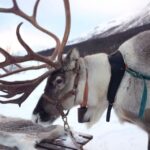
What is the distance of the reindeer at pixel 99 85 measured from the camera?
370cm

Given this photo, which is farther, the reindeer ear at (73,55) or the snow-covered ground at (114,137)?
the snow-covered ground at (114,137)

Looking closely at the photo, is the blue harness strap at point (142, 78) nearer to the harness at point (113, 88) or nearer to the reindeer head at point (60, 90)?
the harness at point (113, 88)

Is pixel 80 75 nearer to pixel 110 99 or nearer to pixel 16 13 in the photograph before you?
pixel 110 99

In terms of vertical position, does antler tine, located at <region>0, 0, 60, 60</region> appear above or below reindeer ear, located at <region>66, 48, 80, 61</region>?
above

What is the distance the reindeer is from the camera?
12.1ft

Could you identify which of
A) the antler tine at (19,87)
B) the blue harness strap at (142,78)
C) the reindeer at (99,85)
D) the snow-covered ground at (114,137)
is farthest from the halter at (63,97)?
the snow-covered ground at (114,137)

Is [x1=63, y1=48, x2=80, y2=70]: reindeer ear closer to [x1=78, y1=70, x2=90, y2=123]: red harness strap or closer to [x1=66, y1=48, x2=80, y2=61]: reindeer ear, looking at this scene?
[x1=66, y1=48, x2=80, y2=61]: reindeer ear

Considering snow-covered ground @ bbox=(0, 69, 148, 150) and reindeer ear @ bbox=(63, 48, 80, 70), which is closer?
reindeer ear @ bbox=(63, 48, 80, 70)

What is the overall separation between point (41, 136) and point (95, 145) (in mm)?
648

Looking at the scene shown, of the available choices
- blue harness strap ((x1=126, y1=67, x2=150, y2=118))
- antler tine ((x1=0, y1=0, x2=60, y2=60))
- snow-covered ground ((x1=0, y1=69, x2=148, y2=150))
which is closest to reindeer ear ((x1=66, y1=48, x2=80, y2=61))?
blue harness strap ((x1=126, y1=67, x2=150, y2=118))

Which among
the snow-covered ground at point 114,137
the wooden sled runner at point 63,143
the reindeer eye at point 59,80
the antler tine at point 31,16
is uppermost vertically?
the antler tine at point 31,16

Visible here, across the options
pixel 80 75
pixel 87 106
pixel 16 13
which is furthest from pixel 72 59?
pixel 16 13

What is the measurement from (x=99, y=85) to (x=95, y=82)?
0.04 metres

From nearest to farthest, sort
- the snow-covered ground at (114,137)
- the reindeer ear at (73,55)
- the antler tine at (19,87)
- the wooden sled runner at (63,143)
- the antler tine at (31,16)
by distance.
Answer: the reindeer ear at (73,55)
the antler tine at (19,87)
the antler tine at (31,16)
the wooden sled runner at (63,143)
the snow-covered ground at (114,137)
